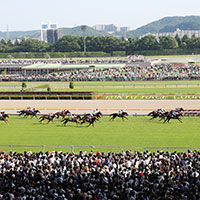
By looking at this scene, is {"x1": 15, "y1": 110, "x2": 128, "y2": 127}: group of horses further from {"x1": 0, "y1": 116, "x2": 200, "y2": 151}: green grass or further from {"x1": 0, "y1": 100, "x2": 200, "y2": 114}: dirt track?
{"x1": 0, "y1": 100, "x2": 200, "y2": 114}: dirt track

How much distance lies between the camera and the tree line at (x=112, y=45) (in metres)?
94.4

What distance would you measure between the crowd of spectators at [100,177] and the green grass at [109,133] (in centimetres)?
479

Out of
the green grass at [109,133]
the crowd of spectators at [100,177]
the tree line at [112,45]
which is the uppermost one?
the tree line at [112,45]

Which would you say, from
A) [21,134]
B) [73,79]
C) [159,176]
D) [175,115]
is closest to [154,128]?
[175,115]

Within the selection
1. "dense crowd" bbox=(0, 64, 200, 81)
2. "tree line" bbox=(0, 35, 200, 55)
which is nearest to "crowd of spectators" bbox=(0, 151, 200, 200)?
"dense crowd" bbox=(0, 64, 200, 81)

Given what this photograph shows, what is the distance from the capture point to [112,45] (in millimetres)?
98062

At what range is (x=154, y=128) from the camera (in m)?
21.9

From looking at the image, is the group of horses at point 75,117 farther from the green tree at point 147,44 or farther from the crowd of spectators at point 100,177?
the green tree at point 147,44

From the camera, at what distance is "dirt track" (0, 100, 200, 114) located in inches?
1135

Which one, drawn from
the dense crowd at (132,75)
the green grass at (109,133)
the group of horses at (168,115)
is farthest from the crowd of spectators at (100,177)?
the dense crowd at (132,75)

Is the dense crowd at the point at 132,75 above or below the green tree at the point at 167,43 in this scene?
below

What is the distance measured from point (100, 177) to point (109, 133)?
957 cm

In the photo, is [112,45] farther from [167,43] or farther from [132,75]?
[132,75]

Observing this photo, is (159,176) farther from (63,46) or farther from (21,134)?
(63,46)
